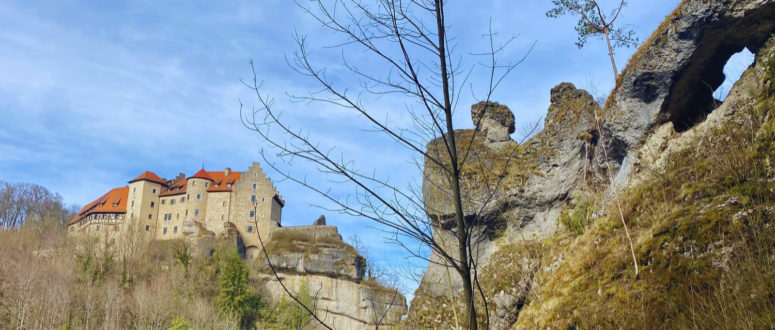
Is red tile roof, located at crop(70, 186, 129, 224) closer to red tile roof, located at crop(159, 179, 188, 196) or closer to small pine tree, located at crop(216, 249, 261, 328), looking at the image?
red tile roof, located at crop(159, 179, 188, 196)

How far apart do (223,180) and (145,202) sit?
8.25 metres

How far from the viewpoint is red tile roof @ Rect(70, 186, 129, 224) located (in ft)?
195

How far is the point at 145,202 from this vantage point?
58000 mm

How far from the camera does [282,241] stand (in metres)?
52.8

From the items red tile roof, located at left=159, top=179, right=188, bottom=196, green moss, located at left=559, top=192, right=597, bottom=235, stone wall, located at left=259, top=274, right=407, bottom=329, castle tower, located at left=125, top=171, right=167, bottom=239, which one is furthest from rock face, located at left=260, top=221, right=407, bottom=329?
green moss, located at left=559, top=192, right=597, bottom=235

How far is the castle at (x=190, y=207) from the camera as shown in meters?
55.6

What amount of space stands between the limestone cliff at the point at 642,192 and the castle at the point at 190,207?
Result: 42.5m

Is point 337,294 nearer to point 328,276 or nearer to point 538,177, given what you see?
point 328,276

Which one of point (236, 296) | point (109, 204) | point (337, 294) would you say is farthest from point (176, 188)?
point (337, 294)

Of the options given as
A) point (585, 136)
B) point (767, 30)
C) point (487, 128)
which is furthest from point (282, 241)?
point (767, 30)

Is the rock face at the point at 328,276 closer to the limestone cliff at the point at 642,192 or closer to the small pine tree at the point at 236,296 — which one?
the small pine tree at the point at 236,296

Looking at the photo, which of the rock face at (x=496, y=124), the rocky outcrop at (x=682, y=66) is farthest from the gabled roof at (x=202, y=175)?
the rocky outcrop at (x=682, y=66)

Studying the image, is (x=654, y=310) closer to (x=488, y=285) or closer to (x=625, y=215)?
(x=625, y=215)

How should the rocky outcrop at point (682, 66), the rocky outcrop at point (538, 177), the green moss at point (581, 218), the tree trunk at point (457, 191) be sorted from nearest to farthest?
the tree trunk at point (457, 191) < the green moss at point (581, 218) < the rocky outcrop at point (682, 66) < the rocky outcrop at point (538, 177)
